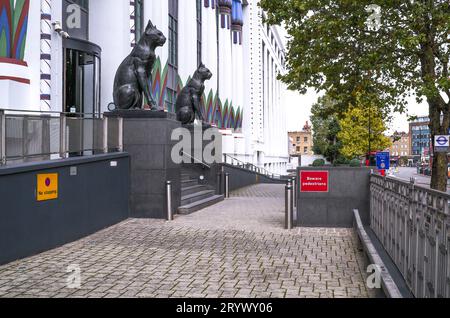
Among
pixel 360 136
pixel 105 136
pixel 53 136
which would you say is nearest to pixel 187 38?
pixel 105 136

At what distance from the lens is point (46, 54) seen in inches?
554

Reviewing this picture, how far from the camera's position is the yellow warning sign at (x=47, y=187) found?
28.2 ft

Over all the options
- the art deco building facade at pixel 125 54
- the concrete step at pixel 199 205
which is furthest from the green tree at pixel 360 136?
the concrete step at pixel 199 205

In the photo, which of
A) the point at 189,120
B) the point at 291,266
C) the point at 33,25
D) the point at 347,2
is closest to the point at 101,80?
the point at 189,120

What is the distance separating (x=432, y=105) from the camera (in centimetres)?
1764

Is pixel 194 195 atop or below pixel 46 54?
below

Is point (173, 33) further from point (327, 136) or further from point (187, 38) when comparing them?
point (327, 136)

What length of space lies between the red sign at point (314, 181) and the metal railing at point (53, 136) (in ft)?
15.0

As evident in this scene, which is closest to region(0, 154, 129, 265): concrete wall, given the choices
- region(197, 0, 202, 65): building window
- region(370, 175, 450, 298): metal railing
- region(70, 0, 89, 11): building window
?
region(370, 175, 450, 298): metal railing

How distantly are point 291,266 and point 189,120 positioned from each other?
11.9m

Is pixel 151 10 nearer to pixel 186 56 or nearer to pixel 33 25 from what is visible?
pixel 186 56

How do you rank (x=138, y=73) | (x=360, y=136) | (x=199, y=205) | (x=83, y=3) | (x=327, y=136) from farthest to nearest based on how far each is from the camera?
(x=327, y=136)
(x=360, y=136)
(x=83, y=3)
(x=199, y=205)
(x=138, y=73)

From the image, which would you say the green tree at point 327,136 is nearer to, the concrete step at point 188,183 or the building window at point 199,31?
the building window at point 199,31

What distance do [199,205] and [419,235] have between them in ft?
33.4
